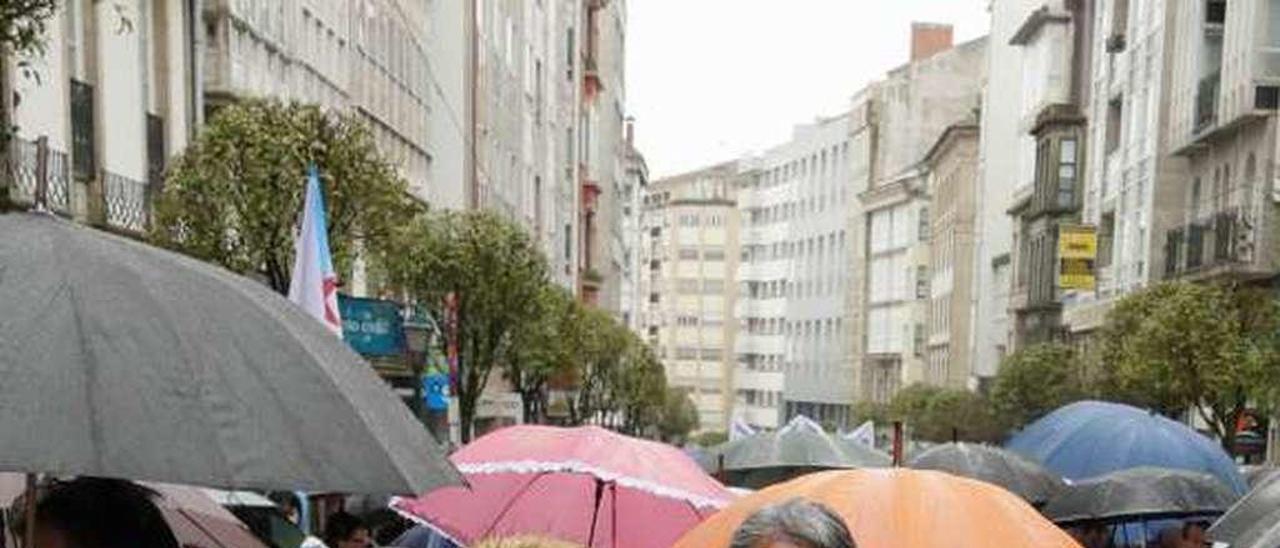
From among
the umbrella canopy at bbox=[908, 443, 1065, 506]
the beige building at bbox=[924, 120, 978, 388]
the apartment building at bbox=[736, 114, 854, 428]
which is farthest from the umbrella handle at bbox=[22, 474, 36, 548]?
the apartment building at bbox=[736, 114, 854, 428]

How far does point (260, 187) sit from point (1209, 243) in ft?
88.3

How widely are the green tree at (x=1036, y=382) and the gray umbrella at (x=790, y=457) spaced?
34.5 meters

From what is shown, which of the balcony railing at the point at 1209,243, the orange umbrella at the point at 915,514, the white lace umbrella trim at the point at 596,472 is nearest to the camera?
the orange umbrella at the point at 915,514

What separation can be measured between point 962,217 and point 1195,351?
184 ft

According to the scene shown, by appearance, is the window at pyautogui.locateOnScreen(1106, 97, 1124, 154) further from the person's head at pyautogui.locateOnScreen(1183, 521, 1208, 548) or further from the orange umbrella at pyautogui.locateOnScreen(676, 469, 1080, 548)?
the orange umbrella at pyautogui.locateOnScreen(676, 469, 1080, 548)

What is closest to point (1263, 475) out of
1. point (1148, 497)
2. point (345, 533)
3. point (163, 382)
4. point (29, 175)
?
point (1148, 497)

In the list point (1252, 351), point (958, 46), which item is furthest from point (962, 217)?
point (1252, 351)

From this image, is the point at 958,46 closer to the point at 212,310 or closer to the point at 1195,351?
the point at 1195,351

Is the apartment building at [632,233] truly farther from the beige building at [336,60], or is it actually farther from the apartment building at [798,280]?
the beige building at [336,60]

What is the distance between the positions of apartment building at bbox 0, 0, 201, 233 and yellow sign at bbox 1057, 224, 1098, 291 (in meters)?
32.5

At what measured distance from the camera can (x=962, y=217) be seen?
84.6 metres

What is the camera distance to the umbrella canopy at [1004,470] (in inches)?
401

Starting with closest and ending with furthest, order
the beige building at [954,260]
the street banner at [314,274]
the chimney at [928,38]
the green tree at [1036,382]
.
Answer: the street banner at [314,274]
the green tree at [1036,382]
the beige building at [954,260]
the chimney at [928,38]

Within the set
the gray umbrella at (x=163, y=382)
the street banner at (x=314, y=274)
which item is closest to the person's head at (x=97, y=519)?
the gray umbrella at (x=163, y=382)
